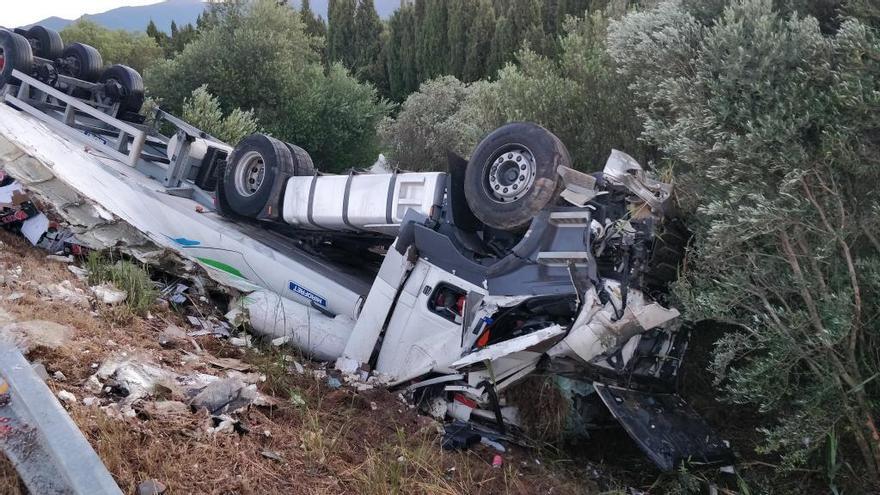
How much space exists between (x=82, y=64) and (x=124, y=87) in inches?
28.3

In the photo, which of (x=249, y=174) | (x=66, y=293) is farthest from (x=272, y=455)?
(x=249, y=174)

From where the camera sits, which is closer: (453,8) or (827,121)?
(827,121)

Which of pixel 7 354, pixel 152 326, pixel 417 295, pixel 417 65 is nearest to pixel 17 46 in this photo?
pixel 152 326

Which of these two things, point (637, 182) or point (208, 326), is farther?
point (208, 326)

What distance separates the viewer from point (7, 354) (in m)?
2.72

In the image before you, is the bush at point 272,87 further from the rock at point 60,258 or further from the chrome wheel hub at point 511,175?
the chrome wheel hub at point 511,175

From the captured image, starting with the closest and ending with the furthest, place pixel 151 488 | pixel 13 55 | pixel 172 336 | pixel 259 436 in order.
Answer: pixel 151 488
pixel 259 436
pixel 172 336
pixel 13 55

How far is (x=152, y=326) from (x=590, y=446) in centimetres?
327

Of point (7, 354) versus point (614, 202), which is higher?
point (614, 202)

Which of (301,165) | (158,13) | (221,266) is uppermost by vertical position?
(158,13)

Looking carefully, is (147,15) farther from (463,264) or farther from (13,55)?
(463,264)

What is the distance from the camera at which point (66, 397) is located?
321cm

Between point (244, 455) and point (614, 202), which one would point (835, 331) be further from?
point (244, 455)

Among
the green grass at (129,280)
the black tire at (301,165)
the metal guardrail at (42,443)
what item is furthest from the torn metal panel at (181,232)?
the metal guardrail at (42,443)
